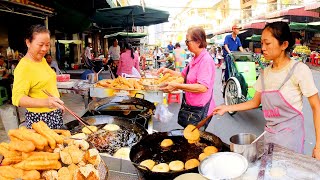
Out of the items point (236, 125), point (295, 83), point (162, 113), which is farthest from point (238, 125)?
point (295, 83)

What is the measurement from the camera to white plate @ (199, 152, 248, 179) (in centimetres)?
138

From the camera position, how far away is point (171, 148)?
2.31 metres

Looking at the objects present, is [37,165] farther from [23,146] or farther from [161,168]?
[161,168]

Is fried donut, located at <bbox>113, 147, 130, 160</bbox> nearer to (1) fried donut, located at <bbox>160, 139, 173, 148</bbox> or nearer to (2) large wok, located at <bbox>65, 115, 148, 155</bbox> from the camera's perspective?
(2) large wok, located at <bbox>65, 115, 148, 155</bbox>

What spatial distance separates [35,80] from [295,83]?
231 cm

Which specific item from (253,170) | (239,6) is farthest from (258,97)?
(239,6)

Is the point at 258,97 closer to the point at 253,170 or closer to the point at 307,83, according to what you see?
the point at 307,83

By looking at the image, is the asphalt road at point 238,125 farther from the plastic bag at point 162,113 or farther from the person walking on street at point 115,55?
the person walking on street at point 115,55

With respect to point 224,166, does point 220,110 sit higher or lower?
higher

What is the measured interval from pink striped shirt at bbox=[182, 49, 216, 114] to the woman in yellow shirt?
4.73 ft

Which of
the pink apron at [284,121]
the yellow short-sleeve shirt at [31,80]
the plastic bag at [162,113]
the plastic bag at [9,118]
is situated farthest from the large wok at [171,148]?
the plastic bag at [9,118]

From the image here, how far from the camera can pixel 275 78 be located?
88.3 inches

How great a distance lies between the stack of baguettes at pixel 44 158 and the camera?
1.44m

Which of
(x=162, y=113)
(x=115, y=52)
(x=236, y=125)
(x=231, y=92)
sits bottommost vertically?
(x=236, y=125)
